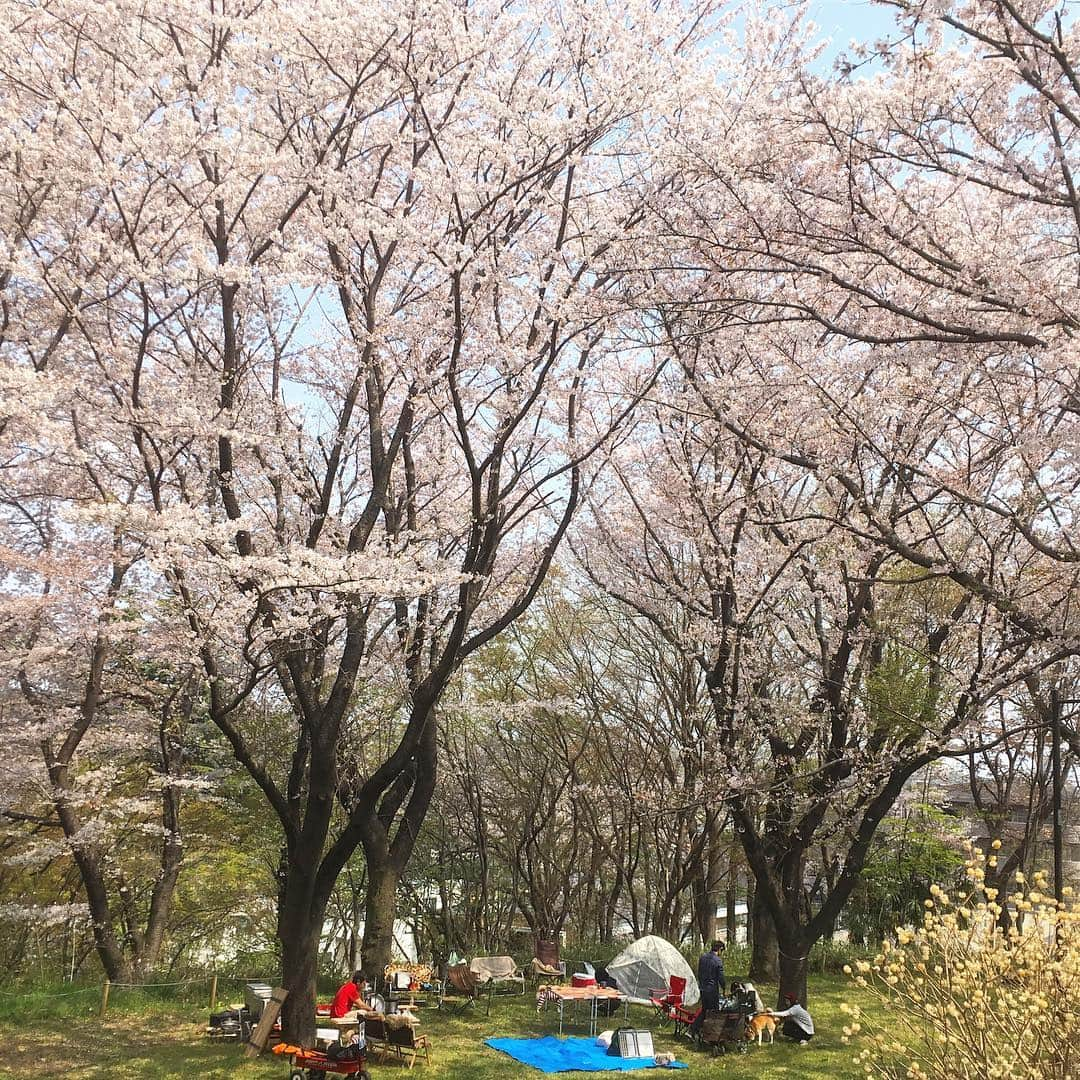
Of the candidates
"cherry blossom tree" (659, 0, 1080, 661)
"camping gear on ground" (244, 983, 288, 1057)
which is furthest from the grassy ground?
"cherry blossom tree" (659, 0, 1080, 661)

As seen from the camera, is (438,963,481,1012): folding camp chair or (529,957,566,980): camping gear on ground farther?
(529,957,566,980): camping gear on ground

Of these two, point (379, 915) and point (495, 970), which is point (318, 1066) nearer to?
point (379, 915)

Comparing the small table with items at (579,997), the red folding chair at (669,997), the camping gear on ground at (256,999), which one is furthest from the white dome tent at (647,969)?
the camping gear on ground at (256,999)

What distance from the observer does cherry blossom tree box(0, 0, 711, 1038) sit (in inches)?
271

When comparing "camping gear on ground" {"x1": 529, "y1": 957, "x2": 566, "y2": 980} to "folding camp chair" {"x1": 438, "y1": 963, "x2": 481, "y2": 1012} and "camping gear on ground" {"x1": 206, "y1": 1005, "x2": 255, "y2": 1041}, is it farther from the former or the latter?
"camping gear on ground" {"x1": 206, "y1": 1005, "x2": 255, "y2": 1041}

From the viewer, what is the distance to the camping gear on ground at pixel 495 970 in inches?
475

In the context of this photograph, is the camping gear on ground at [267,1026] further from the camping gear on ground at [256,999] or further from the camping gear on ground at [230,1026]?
the camping gear on ground at [256,999]

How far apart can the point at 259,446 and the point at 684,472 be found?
4.41 metres

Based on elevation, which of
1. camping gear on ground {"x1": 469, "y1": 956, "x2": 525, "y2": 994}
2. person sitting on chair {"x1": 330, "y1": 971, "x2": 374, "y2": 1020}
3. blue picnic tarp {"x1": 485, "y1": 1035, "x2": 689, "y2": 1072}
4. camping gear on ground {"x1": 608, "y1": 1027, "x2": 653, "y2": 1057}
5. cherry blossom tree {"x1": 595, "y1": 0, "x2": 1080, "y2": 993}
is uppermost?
cherry blossom tree {"x1": 595, "y1": 0, "x2": 1080, "y2": 993}

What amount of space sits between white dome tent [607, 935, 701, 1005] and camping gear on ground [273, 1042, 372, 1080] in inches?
204

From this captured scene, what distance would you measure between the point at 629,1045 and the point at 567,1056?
63 centimetres

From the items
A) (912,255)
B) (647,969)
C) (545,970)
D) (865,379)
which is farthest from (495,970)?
(912,255)

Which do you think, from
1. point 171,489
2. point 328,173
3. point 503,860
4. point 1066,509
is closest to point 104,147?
point 328,173

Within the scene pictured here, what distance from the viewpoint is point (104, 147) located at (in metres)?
6.96
